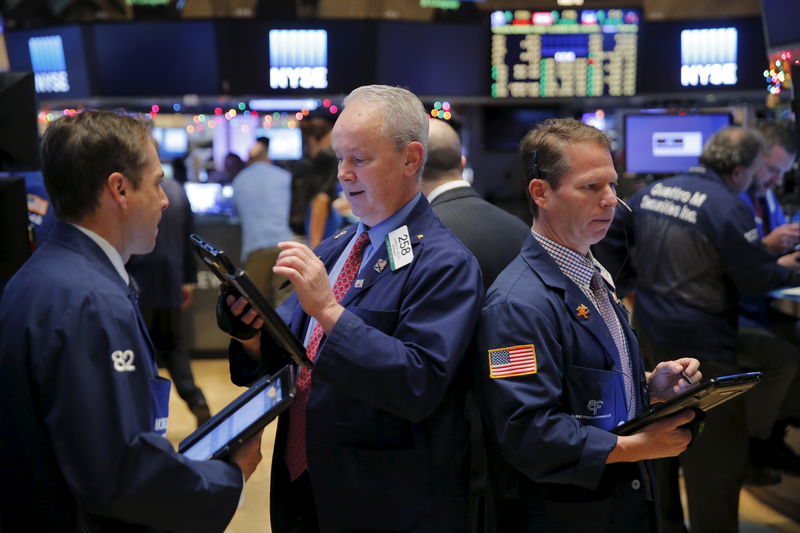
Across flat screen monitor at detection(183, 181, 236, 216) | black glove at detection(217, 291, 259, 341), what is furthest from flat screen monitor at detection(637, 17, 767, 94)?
black glove at detection(217, 291, 259, 341)

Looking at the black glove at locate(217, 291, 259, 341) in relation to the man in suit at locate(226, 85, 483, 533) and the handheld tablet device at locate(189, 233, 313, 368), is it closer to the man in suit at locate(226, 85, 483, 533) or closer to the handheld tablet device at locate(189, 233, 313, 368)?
the man in suit at locate(226, 85, 483, 533)

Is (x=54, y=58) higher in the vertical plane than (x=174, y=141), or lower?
higher

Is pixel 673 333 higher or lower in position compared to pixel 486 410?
lower

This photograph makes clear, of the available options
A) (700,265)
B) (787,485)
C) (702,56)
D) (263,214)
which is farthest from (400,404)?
(702,56)

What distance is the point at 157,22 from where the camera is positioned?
7.08 metres

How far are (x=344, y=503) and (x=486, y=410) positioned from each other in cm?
35

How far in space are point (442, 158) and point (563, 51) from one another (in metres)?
4.21

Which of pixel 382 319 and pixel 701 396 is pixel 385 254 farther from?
pixel 701 396

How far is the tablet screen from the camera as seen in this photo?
1.71 metres

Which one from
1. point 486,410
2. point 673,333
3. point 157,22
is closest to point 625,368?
point 486,410

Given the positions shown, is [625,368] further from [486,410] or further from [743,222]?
[743,222]

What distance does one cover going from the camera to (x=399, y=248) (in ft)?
6.57

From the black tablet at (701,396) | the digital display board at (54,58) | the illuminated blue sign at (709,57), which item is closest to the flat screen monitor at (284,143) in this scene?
the digital display board at (54,58)

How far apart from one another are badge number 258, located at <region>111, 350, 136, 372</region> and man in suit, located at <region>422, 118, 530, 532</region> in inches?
53.2
